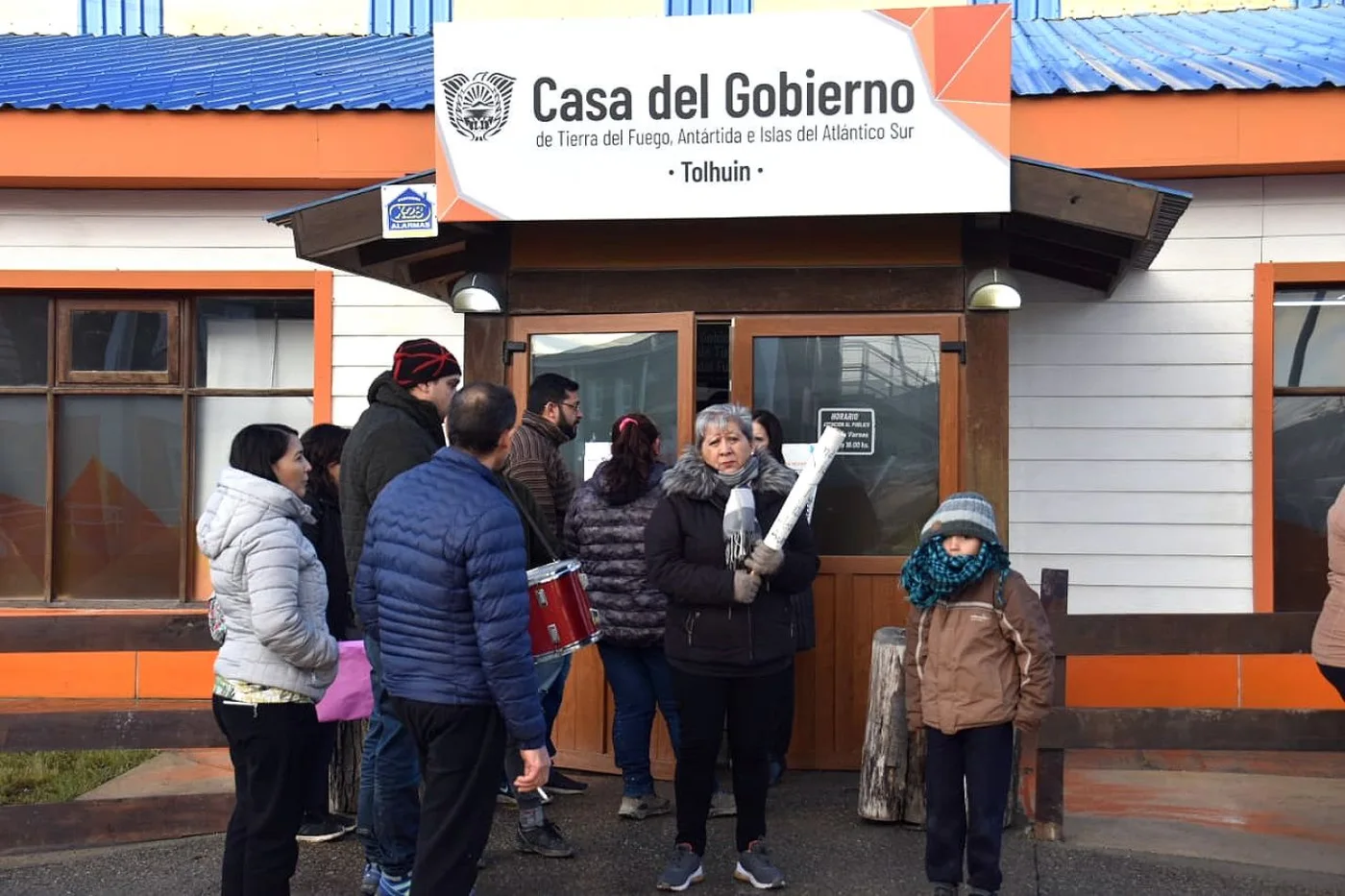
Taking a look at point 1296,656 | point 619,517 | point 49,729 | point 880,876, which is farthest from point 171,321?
point 1296,656

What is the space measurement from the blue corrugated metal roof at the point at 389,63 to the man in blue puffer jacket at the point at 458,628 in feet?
12.5

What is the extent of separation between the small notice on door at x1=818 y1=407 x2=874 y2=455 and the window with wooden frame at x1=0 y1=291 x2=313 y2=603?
3.23 meters

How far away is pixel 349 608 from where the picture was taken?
206 inches

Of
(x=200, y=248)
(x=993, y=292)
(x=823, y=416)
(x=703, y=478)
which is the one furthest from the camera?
(x=200, y=248)

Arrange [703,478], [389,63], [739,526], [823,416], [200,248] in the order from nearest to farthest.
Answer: [739,526], [703,478], [823,416], [200,248], [389,63]

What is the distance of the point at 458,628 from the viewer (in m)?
3.53

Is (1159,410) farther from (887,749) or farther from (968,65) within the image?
(887,749)

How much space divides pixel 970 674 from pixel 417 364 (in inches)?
80.5

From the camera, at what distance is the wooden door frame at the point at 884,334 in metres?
5.88

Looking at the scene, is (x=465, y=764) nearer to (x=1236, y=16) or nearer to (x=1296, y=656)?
(x=1296, y=656)

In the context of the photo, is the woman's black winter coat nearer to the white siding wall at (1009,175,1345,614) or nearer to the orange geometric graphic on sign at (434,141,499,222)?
the orange geometric graphic on sign at (434,141,499,222)

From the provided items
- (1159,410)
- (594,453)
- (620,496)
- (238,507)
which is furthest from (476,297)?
(1159,410)

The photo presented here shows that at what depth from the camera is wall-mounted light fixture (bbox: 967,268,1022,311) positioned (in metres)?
5.72

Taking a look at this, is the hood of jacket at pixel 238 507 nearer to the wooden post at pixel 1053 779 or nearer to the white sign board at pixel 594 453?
the white sign board at pixel 594 453
